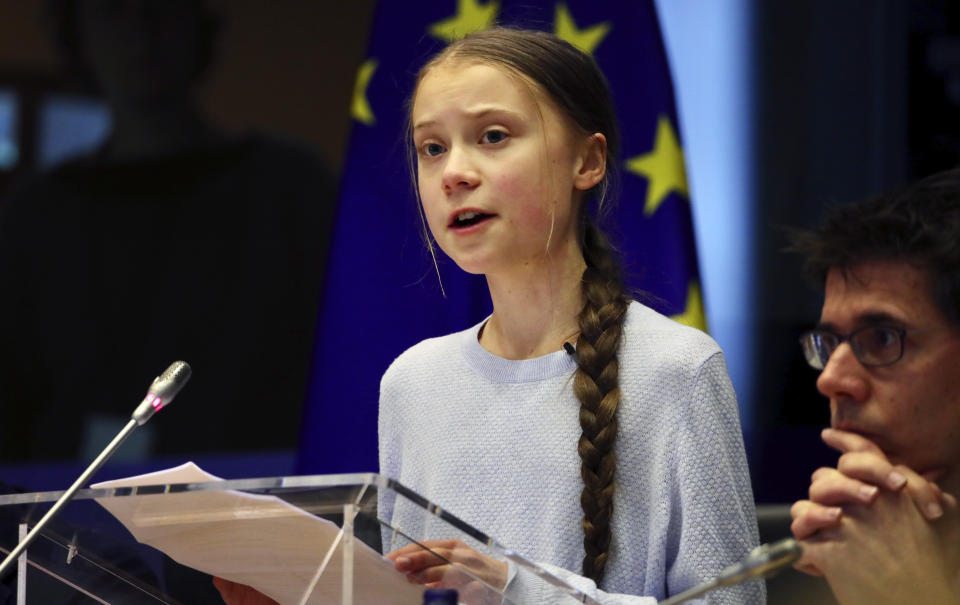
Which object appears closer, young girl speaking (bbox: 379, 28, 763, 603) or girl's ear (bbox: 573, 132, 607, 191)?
young girl speaking (bbox: 379, 28, 763, 603)

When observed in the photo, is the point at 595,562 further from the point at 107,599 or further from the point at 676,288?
the point at 676,288

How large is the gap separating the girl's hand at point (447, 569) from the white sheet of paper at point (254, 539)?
0.05 feet

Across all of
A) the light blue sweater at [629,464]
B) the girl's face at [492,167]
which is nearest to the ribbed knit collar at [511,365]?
the light blue sweater at [629,464]

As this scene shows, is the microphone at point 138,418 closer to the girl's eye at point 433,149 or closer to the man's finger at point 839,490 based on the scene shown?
the girl's eye at point 433,149

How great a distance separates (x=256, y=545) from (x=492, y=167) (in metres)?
0.57

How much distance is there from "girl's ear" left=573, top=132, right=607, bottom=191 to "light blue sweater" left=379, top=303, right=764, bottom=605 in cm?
18

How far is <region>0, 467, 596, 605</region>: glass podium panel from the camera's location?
100 centimetres

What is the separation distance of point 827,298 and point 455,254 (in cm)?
50

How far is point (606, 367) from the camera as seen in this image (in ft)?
4.57

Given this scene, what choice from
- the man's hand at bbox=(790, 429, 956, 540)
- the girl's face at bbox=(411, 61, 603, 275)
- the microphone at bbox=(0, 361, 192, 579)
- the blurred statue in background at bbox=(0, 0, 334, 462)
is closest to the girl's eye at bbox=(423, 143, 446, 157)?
the girl's face at bbox=(411, 61, 603, 275)

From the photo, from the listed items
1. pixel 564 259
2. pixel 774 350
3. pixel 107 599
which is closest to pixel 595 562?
pixel 564 259

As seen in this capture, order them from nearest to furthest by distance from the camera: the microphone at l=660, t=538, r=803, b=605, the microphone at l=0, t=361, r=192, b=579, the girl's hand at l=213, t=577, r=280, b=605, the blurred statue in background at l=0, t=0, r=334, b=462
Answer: the microphone at l=660, t=538, r=803, b=605
the microphone at l=0, t=361, r=192, b=579
the girl's hand at l=213, t=577, r=280, b=605
the blurred statue in background at l=0, t=0, r=334, b=462

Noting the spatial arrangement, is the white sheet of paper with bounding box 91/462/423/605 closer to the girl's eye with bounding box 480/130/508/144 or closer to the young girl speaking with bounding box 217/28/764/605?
the young girl speaking with bounding box 217/28/764/605

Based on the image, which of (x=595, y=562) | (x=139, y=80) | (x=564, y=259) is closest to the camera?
(x=595, y=562)
